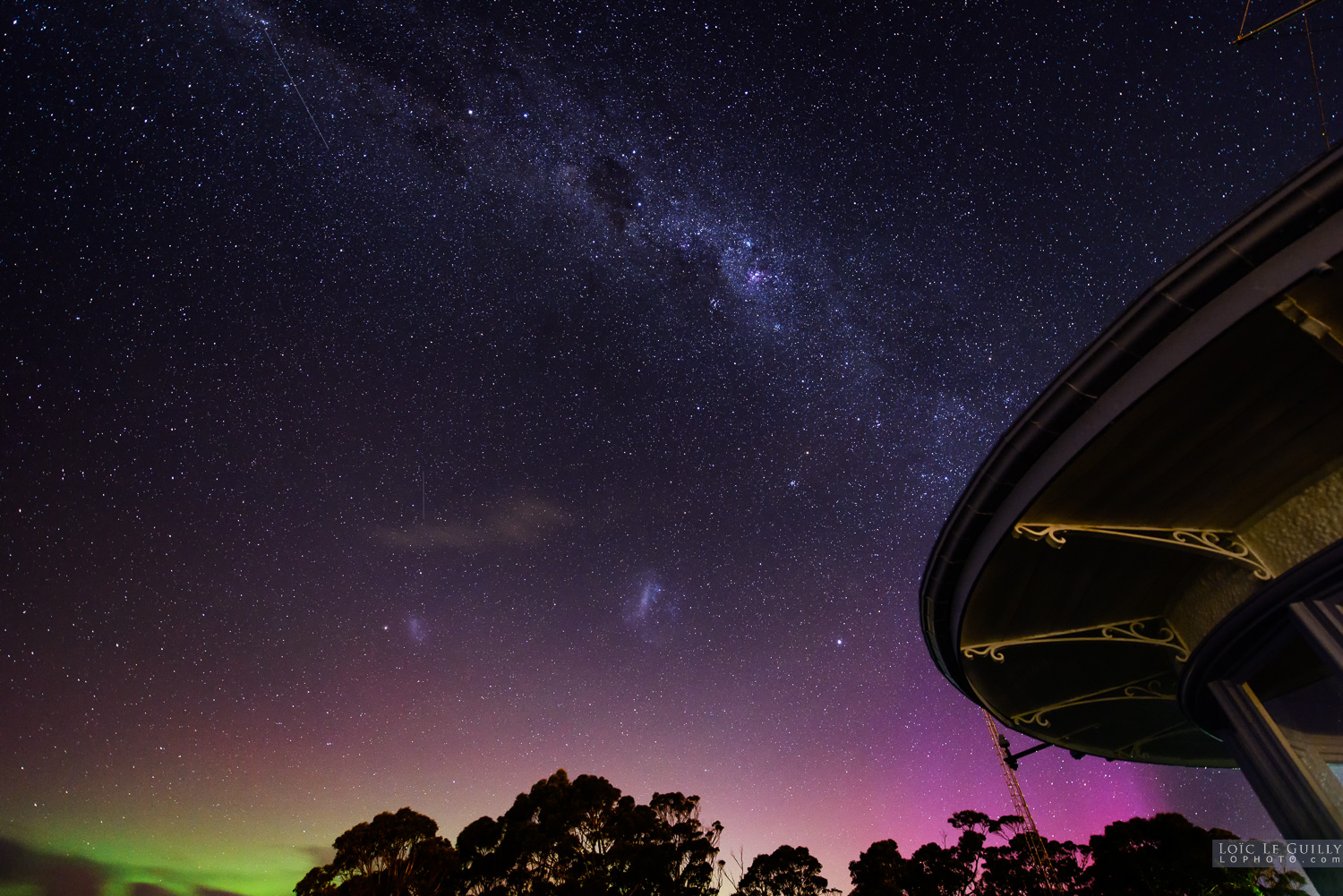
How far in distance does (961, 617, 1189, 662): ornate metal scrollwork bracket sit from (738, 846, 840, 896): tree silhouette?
23.9 m

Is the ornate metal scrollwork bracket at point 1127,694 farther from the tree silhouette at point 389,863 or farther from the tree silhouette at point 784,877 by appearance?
the tree silhouette at point 389,863

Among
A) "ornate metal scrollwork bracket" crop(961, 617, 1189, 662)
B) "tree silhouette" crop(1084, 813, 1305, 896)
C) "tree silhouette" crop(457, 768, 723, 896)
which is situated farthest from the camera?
"tree silhouette" crop(457, 768, 723, 896)

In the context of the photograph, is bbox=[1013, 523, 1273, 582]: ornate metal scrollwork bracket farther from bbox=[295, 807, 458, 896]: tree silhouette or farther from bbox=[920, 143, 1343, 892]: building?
bbox=[295, 807, 458, 896]: tree silhouette

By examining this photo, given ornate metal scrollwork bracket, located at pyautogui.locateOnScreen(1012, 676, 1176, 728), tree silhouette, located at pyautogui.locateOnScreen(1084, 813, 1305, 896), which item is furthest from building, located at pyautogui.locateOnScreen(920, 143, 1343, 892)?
tree silhouette, located at pyautogui.locateOnScreen(1084, 813, 1305, 896)

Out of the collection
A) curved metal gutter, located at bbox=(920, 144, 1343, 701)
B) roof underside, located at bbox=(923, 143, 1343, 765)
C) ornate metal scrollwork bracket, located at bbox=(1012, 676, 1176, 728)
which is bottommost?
ornate metal scrollwork bracket, located at bbox=(1012, 676, 1176, 728)

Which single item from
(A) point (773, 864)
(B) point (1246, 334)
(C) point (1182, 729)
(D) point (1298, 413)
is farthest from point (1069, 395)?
(A) point (773, 864)

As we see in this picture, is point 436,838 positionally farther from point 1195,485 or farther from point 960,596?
point 1195,485

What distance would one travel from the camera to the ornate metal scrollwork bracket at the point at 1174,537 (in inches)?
294

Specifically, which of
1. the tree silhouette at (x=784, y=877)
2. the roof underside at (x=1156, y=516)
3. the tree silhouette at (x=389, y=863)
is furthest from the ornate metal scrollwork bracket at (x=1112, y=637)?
the tree silhouette at (x=389, y=863)

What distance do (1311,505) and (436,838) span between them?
3065 centimetres

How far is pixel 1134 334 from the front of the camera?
19.1ft

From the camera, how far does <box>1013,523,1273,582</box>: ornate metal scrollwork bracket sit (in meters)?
7.46

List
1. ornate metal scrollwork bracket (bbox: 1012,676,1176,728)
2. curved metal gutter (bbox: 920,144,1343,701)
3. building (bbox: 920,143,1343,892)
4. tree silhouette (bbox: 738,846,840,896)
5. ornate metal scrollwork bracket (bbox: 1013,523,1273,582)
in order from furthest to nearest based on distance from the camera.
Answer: tree silhouette (bbox: 738,846,840,896) < ornate metal scrollwork bracket (bbox: 1012,676,1176,728) < ornate metal scrollwork bracket (bbox: 1013,523,1273,582) < building (bbox: 920,143,1343,892) < curved metal gutter (bbox: 920,144,1343,701)

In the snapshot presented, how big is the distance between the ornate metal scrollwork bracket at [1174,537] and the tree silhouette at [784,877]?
1036 inches
